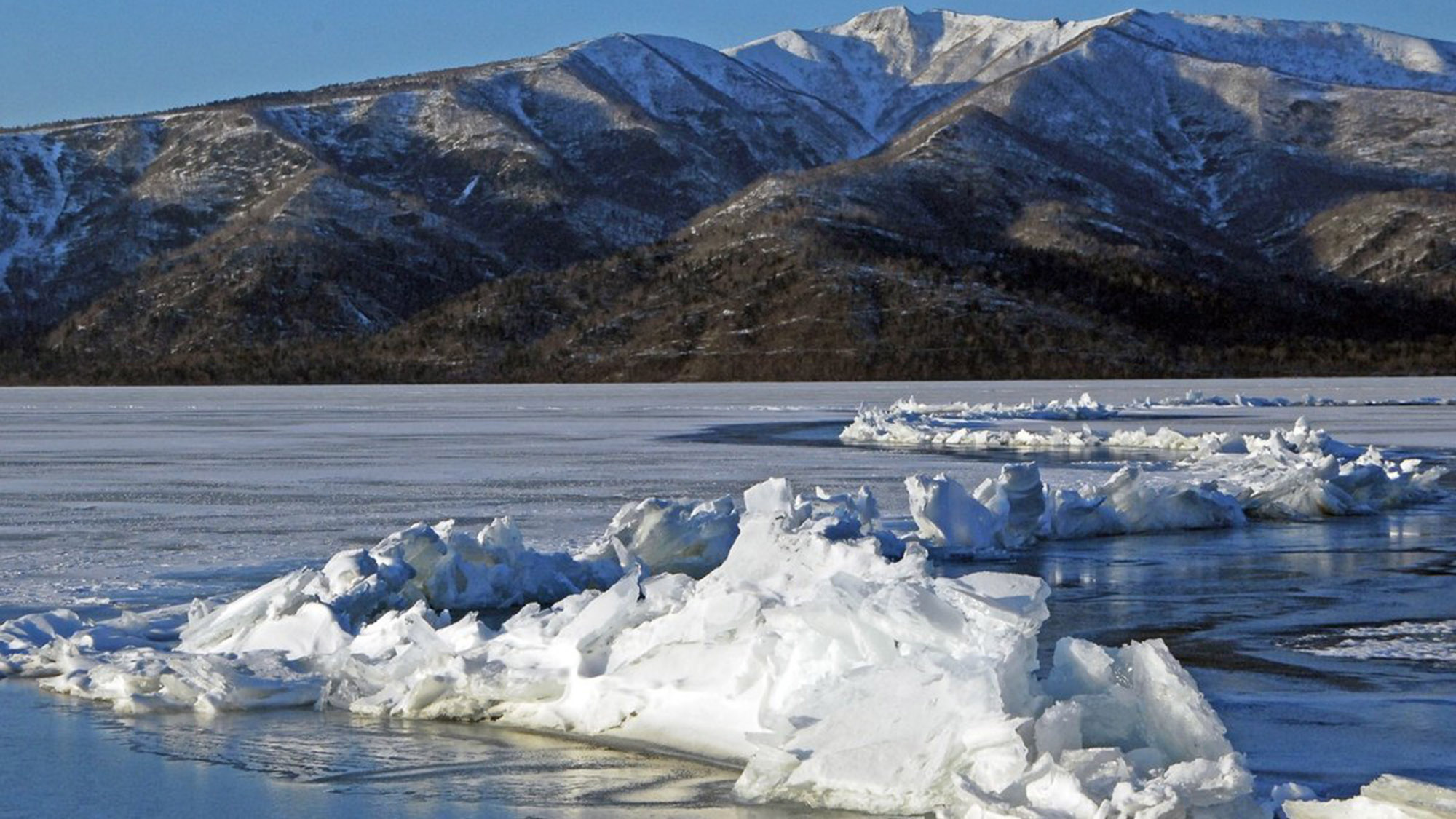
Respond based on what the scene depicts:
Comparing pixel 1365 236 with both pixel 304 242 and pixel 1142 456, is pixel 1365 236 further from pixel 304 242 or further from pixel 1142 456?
pixel 1142 456

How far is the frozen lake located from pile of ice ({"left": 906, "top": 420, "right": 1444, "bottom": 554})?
442 millimetres

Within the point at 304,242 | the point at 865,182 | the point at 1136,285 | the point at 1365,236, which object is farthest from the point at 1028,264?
the point at 304,242

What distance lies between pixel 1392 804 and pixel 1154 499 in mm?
11632

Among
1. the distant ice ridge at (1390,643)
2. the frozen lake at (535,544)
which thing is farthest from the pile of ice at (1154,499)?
the distant ice ridge at (1390,643)

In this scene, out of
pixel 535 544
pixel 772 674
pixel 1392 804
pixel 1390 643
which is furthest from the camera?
pixel 535 544

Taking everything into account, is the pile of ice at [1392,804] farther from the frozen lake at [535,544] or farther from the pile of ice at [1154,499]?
the pile of ice at [1154,499]

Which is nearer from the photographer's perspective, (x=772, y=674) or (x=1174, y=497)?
(x=772, y=674)

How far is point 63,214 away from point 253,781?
203972 millimetres

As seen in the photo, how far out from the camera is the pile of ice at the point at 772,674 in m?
6.76

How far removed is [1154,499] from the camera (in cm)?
1772

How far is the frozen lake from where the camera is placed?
748 centimetres

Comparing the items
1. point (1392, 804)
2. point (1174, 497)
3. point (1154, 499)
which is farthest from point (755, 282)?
point (1392, 804)

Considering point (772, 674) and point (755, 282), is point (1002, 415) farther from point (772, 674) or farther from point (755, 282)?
point (755, 282)

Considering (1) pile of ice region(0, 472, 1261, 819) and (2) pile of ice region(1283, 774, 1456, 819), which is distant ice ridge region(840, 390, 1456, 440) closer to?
(1) pile of ice region(0, 472, 1261, 819)
